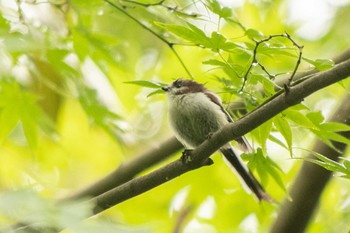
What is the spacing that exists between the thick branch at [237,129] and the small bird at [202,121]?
520 mm

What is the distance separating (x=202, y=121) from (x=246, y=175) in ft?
0.89

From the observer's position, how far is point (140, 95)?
13.3 feet

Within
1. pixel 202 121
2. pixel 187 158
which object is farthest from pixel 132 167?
pixel 187 158

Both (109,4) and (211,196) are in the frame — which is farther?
(211,196)

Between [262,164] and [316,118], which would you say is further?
[262,164]

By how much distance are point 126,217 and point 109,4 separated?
137cm

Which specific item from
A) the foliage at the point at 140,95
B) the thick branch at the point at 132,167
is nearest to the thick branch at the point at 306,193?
the foliage at the point at 140,95

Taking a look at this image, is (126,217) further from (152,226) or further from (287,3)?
→ (152,226)

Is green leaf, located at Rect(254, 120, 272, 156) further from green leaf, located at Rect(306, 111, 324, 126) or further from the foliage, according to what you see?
green leaf, located at Rect(306, 111, 324, 126)

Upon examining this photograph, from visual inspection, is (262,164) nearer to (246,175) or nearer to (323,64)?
(246,175)

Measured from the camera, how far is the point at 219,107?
2.76 meters

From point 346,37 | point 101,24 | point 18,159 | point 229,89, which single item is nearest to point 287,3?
point 346,37

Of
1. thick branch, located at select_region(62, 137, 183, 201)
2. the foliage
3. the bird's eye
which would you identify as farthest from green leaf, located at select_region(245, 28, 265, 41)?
thick branch, located at select_region(62, 137, 183, 201)

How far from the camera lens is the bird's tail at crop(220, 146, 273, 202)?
2727 mm
